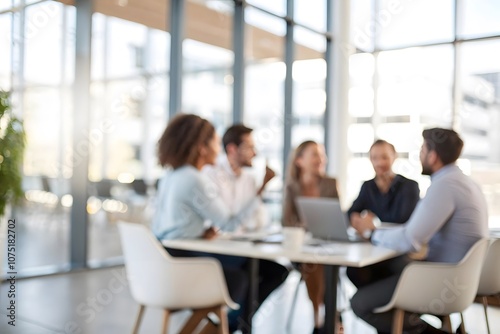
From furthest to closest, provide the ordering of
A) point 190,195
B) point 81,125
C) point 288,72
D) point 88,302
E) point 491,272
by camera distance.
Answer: point 288,72 → point 81,125 → point 88,302 → point 491,272 → point 190,195

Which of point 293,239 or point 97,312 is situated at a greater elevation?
point 293,239

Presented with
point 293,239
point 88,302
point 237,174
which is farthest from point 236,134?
point 88,302

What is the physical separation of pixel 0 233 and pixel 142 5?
264 cm

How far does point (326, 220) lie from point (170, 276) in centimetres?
96

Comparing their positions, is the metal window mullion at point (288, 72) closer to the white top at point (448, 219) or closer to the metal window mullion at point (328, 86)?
the metal window mullion at point (328, 86)

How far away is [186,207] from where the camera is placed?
2.91 m

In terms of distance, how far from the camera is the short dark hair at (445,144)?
288cm

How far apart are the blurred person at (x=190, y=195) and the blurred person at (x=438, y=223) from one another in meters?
0.69

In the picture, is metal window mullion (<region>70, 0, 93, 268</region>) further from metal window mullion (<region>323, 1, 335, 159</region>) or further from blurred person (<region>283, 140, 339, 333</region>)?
metal window mullion (<region>323, 1, 335, 159</region>)

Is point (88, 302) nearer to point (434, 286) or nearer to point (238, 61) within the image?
point (434, 286)

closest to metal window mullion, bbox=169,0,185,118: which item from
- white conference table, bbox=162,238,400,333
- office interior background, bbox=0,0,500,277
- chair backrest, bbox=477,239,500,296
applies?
office interior background, bbox=0,0,500,277

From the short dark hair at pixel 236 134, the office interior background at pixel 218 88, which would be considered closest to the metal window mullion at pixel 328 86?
the office interior background at pixel 218 88

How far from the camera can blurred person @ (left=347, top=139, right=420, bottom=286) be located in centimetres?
371

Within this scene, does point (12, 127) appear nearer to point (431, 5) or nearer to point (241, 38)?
point (241, 38)
